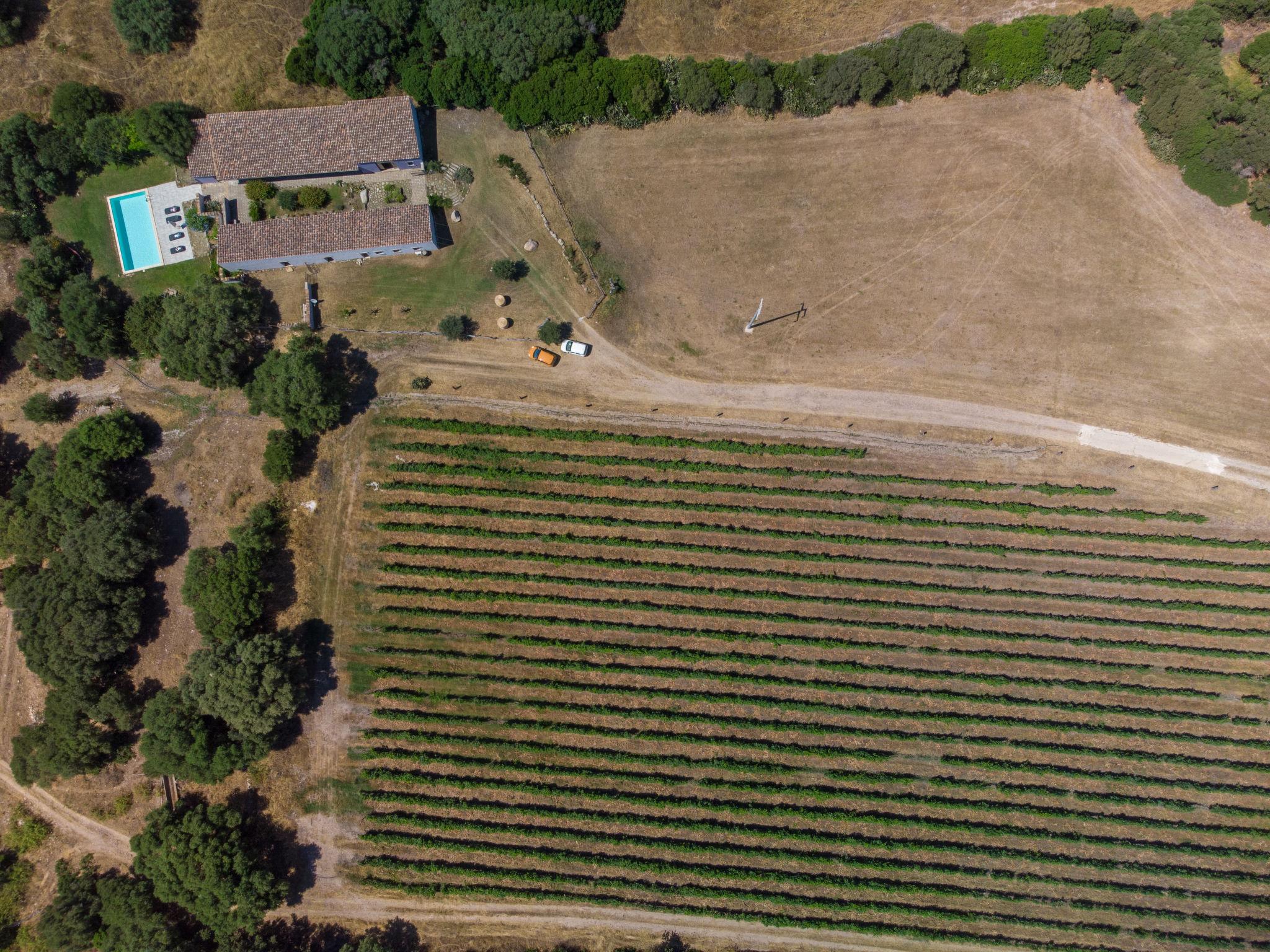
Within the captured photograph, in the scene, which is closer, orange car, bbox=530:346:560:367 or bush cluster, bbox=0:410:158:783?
bush cluster, bbox=0:410:158:783

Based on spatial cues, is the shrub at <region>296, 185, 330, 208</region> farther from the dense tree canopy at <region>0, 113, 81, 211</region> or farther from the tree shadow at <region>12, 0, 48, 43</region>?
the tree shadow at <region>12, 0, 48, 43</region>

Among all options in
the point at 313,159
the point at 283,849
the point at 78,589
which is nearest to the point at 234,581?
the point at 78,589

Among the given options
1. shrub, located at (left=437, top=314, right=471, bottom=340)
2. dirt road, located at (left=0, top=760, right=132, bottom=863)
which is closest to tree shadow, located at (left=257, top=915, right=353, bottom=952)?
dirt road, located at (left=0, top=760, right=132, bottom=863)

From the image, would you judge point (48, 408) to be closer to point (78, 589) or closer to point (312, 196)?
point (78, 589)

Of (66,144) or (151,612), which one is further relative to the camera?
(66,144)

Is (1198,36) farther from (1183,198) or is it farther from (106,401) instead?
(106,401)
